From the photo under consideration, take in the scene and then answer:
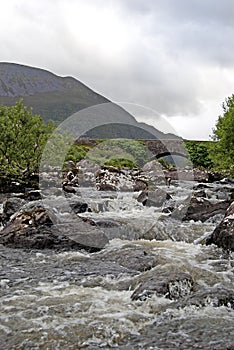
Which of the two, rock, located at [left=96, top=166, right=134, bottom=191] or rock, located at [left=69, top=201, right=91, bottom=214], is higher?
rock, located at [left=96, top=166, right=134, bottom=191]

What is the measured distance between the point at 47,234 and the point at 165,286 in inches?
205

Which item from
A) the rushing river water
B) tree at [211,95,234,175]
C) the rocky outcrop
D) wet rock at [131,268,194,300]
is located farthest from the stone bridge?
wet rock at [131,268,194,300]

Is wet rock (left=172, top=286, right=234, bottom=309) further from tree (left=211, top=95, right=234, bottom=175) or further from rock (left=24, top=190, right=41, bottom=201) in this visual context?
tree (left=211, top=95, right=234, bottom=175)

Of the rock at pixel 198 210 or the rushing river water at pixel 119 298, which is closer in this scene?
the rushing river water at pixel 119 298

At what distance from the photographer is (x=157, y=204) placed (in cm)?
1925

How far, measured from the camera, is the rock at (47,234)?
35.6 feet

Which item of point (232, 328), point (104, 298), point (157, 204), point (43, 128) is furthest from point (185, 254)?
point (43, 128)

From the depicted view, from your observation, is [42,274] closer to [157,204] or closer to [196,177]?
[157,204]

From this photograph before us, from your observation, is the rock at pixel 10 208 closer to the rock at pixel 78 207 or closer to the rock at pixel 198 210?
the rock at pixel 78 207

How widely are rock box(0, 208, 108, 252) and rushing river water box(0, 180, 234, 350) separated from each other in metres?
0.36

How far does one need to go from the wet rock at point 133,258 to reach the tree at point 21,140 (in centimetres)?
1494

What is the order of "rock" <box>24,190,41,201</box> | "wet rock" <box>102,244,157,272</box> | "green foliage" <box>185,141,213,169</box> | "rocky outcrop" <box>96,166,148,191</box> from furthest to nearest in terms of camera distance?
"green foliage" <box>185,141,213,169</box> → "rocky outcrop" <box>96,166,148,191</box> → "rock" <box>24,190,41,201</box> → "wet rock" <box>102,244,157,272</box>

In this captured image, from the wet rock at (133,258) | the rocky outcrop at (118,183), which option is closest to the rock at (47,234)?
the wet rock at (133,258)

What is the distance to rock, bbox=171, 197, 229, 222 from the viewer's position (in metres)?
15.0
